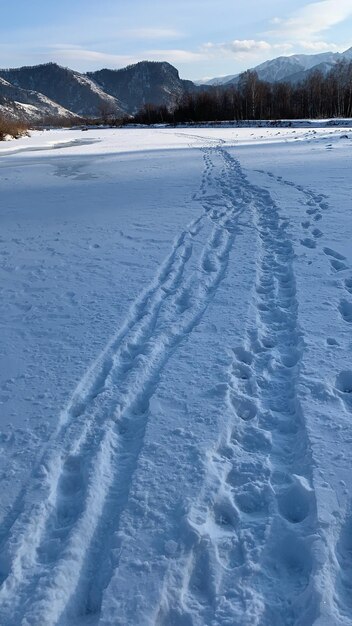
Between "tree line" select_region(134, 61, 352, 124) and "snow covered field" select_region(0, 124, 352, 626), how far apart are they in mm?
63582

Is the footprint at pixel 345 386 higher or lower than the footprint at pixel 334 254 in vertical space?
lower

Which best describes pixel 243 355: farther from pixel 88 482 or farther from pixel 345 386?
pixel 88 482

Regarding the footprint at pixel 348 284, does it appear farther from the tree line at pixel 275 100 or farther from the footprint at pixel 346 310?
the tree line at pixel 275 100

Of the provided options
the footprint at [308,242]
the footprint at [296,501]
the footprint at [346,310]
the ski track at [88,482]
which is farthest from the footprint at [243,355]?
the footprint at [308,242]

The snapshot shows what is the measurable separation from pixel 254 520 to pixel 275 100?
76774 millimetres

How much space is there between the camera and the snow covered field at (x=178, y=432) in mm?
2119

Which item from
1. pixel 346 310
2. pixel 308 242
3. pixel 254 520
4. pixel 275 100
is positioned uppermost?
pixel 275 100

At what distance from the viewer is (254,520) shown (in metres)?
2.45

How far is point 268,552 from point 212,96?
85685 millimetres

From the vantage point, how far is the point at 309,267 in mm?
5727

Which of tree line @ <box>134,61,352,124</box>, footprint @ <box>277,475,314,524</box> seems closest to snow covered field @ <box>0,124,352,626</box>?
footprint @ <box>277,475,314,524</box>

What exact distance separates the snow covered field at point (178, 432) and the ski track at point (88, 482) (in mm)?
10

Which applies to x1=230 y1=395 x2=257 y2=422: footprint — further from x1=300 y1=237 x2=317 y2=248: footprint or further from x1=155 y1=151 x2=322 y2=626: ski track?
x1=300 y1=237 x2=317 y2=248: footprint

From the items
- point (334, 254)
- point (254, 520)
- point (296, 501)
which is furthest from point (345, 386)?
point (334, 254)
